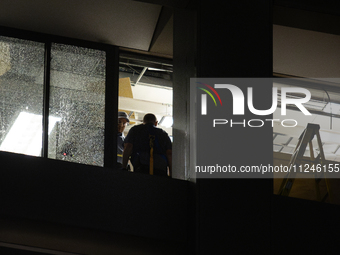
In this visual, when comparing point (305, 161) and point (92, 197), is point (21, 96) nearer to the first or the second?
point (92, 197)

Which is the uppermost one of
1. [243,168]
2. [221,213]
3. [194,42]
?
[194,42]

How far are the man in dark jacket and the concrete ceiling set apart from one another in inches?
46.7

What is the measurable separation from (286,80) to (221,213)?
10.7 feet

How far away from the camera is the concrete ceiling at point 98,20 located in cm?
412

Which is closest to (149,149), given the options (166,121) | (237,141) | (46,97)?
(166,121)

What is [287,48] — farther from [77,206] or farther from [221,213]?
[77,206]

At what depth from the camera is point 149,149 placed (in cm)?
391

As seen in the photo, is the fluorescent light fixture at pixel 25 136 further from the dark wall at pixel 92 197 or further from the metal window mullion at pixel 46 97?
the dark wall at pixel 92 197

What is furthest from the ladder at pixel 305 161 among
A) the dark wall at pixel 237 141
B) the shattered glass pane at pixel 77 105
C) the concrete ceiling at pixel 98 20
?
the shattered glass pane at pixel 77 105

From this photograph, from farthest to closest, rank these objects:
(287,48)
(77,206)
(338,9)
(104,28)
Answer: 1. (287,48)
2. (104,28)
3. (338,9)
4. (77,206)

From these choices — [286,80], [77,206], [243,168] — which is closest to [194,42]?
[243,168]

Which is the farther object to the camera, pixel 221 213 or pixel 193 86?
pixel 193 86

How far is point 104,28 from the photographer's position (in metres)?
4.55

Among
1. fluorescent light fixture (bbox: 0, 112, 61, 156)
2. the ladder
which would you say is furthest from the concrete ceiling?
the ladder
